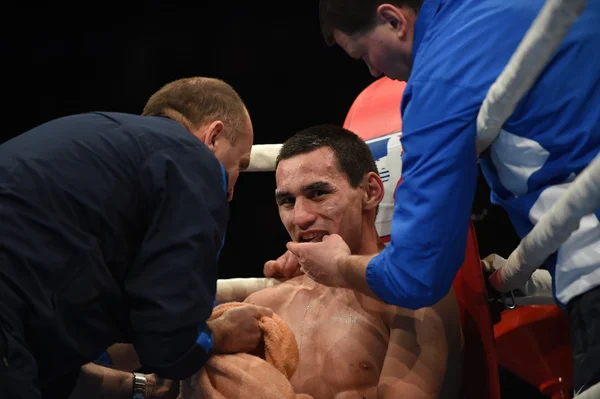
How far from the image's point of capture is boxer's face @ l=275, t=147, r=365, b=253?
1.78 m

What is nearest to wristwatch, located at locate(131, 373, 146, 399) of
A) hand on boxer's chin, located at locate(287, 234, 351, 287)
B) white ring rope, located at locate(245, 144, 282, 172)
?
hand on boxer's chin, located at locate(287, 234, 351, 287)

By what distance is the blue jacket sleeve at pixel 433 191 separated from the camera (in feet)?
3.77

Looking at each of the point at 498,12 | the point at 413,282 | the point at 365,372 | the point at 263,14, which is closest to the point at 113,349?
the point at 365,372

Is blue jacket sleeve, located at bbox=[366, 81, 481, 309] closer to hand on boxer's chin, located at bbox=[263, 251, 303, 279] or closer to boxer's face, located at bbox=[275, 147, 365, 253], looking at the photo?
boxer's face, located at bbox=[275, 147, 365, 253]

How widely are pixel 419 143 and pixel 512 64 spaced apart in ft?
0.87

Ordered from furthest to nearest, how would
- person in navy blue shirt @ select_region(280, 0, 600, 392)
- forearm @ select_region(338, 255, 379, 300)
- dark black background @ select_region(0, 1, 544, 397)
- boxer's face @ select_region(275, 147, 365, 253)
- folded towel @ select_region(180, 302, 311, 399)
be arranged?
dark black background @ select_region(0, 1, 544, 397), boxer's face @ select_region(275, 147, 365, 253), folded towel @ select_region(180, 302, 311, 399), forearm @ select_region(338, 255, 379, 300), person in navy blue shirt @ select_region(280, 0, 600, 392)

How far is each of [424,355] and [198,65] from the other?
2152 millimetres

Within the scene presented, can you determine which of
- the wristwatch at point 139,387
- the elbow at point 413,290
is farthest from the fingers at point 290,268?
the elbow at point 413,290

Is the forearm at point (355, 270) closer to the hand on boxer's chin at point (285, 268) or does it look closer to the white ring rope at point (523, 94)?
the white ring rope at point (523, 94)

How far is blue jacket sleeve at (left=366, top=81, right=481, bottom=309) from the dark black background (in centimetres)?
214

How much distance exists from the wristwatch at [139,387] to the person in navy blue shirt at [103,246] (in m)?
0.25

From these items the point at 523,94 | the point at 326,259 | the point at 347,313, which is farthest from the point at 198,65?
the point at 523,94

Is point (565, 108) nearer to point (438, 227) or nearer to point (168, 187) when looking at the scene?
point (438, 227)

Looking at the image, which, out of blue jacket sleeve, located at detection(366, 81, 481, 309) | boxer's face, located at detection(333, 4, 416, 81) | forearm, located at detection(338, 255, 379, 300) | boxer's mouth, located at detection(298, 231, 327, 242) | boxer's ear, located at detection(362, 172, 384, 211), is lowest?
boxer's mouth, located at detection(298, 231, 327, 242)
